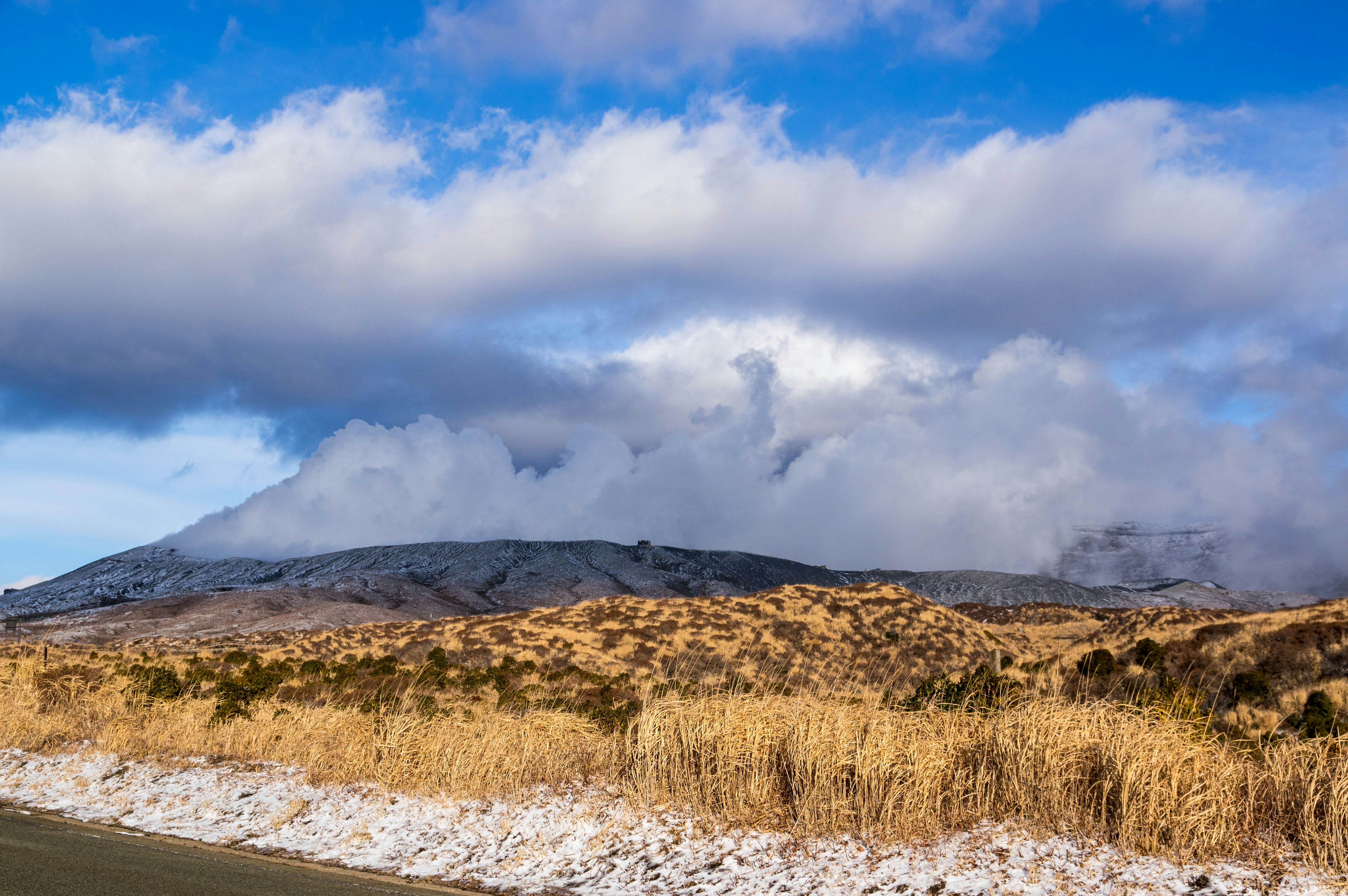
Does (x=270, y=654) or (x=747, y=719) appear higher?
(x=747, y=719)

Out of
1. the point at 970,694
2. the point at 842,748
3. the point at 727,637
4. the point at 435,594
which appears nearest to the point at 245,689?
the point at 842,748

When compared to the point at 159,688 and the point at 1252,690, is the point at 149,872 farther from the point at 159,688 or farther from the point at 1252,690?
the point at 1252,690

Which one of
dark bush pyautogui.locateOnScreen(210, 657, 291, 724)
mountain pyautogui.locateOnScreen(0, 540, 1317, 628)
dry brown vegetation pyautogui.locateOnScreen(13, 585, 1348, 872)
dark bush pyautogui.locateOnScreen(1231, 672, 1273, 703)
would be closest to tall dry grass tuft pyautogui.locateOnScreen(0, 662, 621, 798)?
dry brown vegetation pyautogui.locateOnScreen(13, 585, 1348, 872)

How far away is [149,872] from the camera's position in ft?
21.8

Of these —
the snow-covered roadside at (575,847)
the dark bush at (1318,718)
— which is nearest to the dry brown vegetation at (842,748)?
the snow-covered roadside at (575,847)

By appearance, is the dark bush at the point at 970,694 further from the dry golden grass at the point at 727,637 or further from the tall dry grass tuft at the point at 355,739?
the dry golden grass at the point at 727,637

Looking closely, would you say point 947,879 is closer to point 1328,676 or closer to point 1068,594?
point 1328,676

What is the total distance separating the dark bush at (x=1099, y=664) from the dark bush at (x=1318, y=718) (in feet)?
21.3

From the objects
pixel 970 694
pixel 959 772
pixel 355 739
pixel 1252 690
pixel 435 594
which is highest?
pixel 970 694

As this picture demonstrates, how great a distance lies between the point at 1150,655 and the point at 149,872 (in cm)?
2593

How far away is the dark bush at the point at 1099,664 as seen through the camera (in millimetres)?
24438

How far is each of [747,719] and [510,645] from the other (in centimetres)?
3299

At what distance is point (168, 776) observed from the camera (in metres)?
10.8

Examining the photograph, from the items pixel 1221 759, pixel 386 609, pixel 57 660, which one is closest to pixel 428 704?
pixel 1221 759
